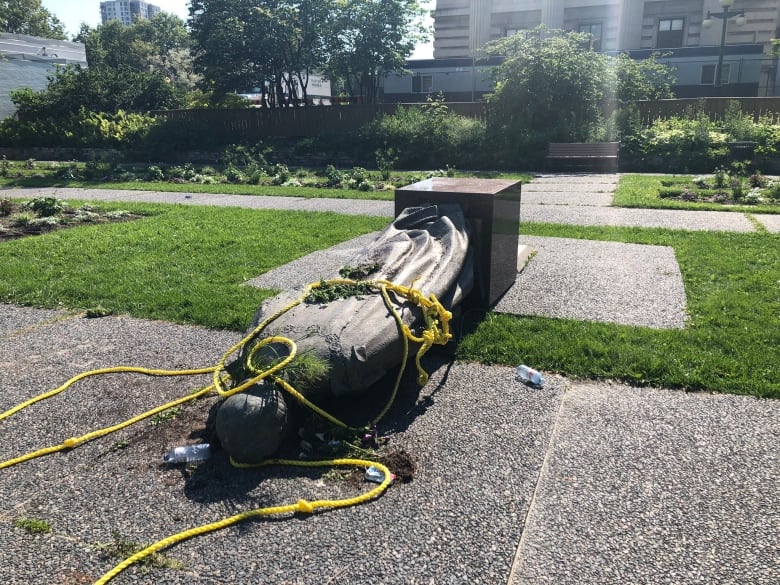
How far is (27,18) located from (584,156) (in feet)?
217

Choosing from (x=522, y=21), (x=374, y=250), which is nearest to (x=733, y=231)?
(x=374, y=250)

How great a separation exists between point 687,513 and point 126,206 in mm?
12669

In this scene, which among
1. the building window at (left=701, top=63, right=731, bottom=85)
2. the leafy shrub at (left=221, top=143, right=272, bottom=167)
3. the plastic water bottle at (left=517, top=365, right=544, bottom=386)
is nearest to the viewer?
the plastic water bottle at (left=517, top=365, right=544, bottom=386)

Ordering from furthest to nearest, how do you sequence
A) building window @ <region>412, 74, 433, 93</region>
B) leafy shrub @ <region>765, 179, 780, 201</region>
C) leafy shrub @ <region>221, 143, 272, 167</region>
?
1. building window @ <region>412, 74, 433, 93</region>
2. leafy shrub @ <region>221, 143, 272, 167</region>
3. leafy shrub @ <region>765, 179, 780, 201</region>

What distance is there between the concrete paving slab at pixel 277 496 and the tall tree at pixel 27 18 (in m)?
70.2

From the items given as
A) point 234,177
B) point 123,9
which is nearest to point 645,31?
point 234,177

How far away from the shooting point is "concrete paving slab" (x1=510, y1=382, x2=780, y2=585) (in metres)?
2.67

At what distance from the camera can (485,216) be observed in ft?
18.9

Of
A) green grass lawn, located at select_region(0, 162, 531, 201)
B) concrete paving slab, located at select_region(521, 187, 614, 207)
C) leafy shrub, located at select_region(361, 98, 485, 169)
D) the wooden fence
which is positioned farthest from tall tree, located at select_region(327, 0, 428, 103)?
concrete paving slab, located at select_region(521, 187, 614, 207)

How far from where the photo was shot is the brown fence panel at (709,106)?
21.1 meters

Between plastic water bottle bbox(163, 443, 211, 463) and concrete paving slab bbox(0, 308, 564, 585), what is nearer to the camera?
concrete paving slab bbox(0, 308, 564, 585)

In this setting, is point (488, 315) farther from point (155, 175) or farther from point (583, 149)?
point (155, 175)

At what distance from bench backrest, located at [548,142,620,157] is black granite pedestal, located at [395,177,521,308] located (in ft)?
47.2

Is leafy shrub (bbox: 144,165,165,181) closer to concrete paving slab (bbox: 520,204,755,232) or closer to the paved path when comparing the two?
concrete paving slab (bbox: 520,204,755,232)
